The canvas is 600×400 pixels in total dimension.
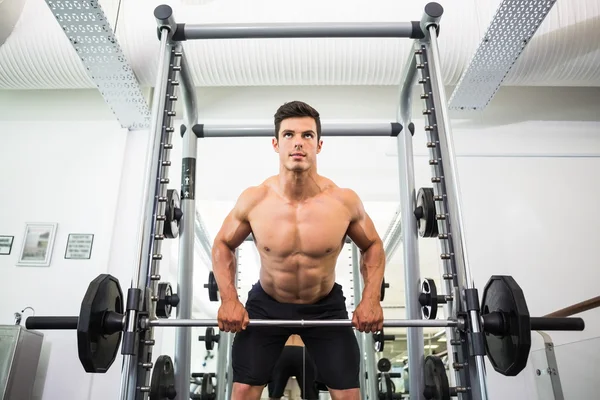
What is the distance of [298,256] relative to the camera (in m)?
1.53

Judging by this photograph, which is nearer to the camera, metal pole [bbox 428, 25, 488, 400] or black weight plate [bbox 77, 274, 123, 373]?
black weight plate [bbox 77, 274, 123, 373]

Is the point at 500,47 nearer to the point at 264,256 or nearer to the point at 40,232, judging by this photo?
the point at 264,256

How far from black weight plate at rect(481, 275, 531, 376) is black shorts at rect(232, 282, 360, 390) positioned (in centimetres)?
43

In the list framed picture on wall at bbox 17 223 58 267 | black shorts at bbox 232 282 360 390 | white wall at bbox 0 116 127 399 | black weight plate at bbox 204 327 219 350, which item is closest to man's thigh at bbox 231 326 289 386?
black shorts at bbox 232 282 360 390

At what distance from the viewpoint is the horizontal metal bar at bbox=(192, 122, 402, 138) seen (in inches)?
88.6

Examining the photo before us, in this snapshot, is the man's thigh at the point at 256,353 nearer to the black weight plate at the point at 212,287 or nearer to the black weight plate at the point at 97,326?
the black weight plate at the point at 97,326

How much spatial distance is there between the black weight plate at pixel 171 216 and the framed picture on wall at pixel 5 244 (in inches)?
73.2

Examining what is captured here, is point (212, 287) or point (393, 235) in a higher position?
point (393, 235)

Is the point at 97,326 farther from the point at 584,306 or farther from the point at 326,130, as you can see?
the point at 584,306

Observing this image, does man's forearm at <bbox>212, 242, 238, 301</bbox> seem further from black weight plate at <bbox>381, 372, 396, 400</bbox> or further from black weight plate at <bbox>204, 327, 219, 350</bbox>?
black weight plate at <bbox>381, 372, 396, 400</bbox>

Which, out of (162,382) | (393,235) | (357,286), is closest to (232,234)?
(162,382)

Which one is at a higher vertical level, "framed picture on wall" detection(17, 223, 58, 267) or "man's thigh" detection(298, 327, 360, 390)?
"framed picture on wall" detection(17, 223, 58, 267)

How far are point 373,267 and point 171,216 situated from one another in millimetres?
819

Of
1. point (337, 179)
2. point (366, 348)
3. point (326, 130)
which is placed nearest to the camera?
point (326, 130)
